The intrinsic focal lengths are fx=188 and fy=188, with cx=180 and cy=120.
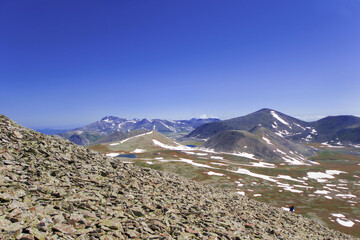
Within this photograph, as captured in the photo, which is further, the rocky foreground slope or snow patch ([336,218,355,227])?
snow patch ([336,218,355,227])

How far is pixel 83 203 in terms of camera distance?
14.6 metres

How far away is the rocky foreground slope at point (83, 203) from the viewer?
1161 centimetres

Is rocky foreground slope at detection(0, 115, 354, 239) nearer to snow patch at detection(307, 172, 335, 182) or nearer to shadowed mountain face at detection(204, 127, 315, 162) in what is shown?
snow patch at detection(307, 172, 335, 182)

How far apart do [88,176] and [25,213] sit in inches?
345

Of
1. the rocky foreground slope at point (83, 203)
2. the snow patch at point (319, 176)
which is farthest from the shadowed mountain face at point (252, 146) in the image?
the rocky foreground slope at point (83, 203)

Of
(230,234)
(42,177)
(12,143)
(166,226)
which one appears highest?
(12,143)

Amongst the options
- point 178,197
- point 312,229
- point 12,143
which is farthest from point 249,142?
point 12,143

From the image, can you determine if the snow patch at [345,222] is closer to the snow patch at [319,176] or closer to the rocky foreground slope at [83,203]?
the rocky foreground slope at [83,203]

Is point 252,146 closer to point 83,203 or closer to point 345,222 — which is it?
point 345,222

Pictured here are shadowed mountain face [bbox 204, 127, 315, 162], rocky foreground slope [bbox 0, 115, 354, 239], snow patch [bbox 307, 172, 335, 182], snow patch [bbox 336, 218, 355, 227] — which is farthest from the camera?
shadowed mountain face [bbox 204, 127, 315, 162]

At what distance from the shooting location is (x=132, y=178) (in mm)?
24828

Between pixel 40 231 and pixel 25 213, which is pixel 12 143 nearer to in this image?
pixel 25 213

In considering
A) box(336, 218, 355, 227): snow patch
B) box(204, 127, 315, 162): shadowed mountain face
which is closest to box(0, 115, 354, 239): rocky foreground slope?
box(336, 218, 355, 227): snow patch

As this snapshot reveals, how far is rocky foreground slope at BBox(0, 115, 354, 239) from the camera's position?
38.1ft
